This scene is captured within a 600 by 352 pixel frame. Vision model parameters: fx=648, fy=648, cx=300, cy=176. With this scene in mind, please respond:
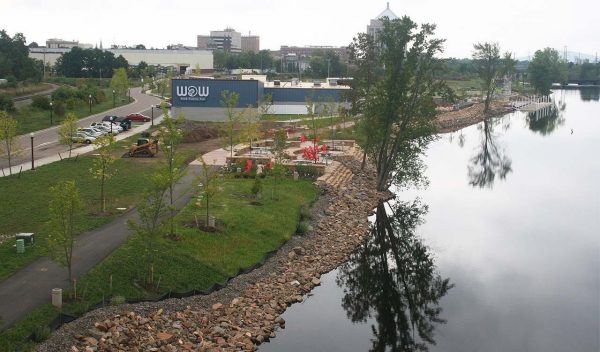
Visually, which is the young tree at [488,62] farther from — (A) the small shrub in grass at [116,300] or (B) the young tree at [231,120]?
(A) the small shrub in grass at [116,300]

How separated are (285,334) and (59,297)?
267 inches

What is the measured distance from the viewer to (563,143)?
222 feet

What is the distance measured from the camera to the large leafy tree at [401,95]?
3644 cm

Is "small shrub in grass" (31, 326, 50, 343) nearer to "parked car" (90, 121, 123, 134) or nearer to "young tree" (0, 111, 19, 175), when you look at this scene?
"young tree" (0, 111, 19, 175)

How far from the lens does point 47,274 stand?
18609mm

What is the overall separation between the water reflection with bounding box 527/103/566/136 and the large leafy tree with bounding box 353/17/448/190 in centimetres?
4314

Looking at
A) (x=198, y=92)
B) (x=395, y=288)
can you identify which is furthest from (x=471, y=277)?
(x=198, y=92)

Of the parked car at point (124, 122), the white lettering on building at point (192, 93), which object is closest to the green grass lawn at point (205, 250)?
the parked car at point (124, 122)

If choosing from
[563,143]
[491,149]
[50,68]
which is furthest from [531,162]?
[50,68]

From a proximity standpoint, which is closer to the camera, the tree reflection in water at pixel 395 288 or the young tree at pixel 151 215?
the young tree at pixel 151 215

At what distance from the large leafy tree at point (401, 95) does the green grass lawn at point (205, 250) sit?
8.40m

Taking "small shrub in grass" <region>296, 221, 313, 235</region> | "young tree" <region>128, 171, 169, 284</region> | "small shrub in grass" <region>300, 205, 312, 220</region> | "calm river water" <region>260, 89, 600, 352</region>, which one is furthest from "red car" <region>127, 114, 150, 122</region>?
"young tree" <region>128, 171, 169, 284</region>

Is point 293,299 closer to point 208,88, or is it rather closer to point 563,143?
point 208,88

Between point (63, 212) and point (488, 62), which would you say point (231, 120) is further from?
point (488, 62)
